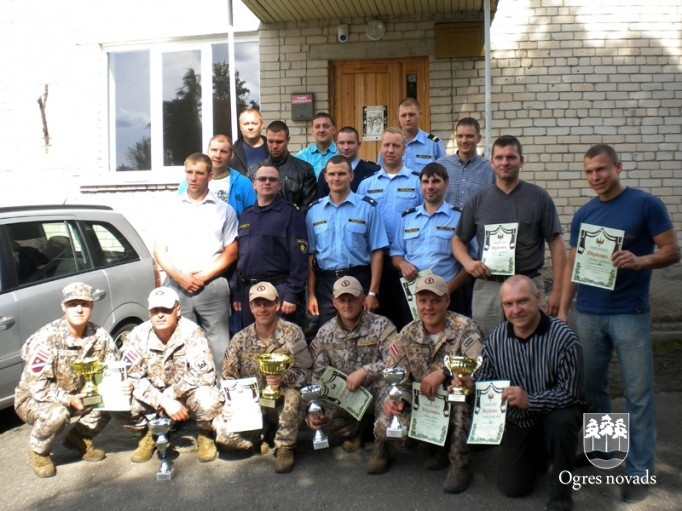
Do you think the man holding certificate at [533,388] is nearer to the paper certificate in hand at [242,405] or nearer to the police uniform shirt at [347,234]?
the paper certificate in hand at [242,405]

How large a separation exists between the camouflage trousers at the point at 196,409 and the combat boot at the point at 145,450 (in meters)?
0.13

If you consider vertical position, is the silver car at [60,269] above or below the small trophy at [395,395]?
above

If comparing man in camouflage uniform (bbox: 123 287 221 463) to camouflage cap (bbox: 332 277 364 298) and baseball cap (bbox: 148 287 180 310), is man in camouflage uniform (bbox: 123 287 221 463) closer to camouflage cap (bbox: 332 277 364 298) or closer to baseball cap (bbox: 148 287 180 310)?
baseball cap (bbox: 148 287 180 310)

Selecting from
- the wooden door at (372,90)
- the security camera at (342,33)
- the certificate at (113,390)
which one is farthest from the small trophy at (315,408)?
the security camera at (342,33)

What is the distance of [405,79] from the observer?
9.37m

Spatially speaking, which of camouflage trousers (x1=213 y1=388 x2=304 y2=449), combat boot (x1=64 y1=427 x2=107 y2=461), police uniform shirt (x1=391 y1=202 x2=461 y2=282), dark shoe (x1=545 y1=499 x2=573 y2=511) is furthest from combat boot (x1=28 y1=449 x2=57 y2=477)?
dark shoe (x1=545 y1=499 x2=573 y2=511)

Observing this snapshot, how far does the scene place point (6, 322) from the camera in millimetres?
5156

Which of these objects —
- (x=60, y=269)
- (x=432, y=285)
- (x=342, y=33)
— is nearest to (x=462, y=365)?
(x=432, y=285)

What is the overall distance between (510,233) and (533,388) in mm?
1098

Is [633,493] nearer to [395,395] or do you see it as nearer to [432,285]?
[395,395]

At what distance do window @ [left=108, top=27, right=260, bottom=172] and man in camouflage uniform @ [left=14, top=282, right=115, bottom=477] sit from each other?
5697mm

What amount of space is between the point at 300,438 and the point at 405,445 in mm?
916

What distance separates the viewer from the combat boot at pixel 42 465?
15.2ft

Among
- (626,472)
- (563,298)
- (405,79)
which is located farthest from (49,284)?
(405,79)
